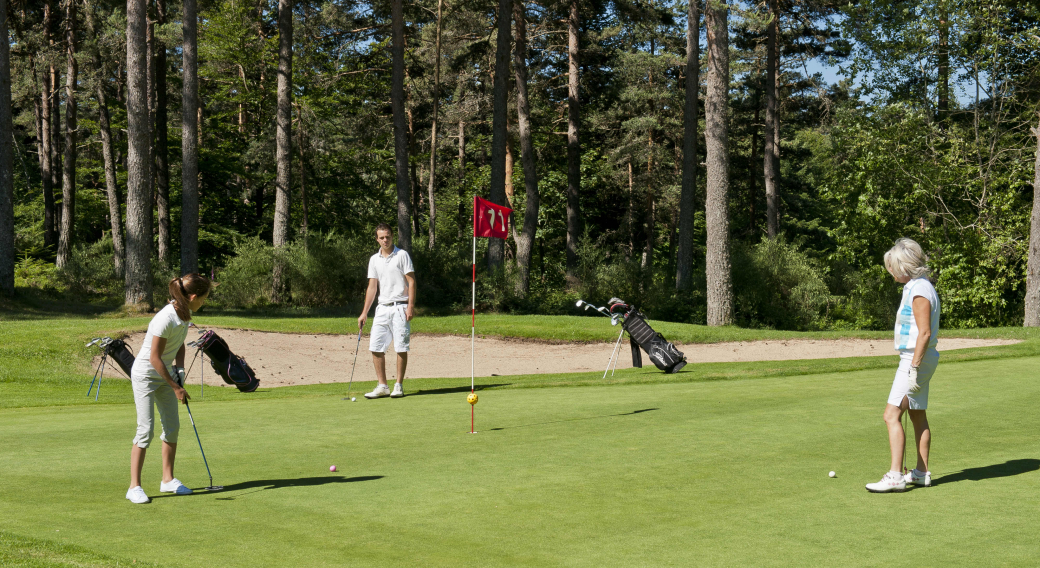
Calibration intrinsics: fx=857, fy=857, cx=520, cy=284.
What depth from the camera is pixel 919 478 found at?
625cm

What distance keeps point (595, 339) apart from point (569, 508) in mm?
16188

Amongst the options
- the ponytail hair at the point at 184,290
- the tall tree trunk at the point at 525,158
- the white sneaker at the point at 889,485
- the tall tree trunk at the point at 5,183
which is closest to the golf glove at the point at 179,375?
the ponytail hair at the point at 184,290

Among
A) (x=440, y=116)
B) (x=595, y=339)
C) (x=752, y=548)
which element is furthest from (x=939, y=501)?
(x=440, y=116)

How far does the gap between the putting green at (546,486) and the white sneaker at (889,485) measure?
0.07 metres

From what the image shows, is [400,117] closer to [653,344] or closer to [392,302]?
[653,344]

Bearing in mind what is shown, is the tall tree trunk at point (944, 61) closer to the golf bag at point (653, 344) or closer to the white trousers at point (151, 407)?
the golf bag at point (653, 344)

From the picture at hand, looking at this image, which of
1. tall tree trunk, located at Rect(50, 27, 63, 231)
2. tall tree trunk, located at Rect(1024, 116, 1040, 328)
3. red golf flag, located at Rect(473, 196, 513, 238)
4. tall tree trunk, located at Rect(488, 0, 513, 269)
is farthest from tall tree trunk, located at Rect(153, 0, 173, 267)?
tall tree trunk, located at Rect(1024, 116, 1040, 328)

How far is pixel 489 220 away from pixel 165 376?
6094 mm

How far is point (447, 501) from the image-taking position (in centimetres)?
577

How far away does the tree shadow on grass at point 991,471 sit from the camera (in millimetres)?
6326

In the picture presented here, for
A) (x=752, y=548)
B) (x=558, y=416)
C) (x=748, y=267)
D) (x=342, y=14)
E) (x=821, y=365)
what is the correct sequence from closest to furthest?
(x=752, y=548), (x=558, y=416), (x=821, y=365), (x=748, y=267), (x=342, y=14)

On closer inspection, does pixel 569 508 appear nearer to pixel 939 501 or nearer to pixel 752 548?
pixel 752 548

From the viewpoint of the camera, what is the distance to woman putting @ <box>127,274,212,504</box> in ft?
19.5

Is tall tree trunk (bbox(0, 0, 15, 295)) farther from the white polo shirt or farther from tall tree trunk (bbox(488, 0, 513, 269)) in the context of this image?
the white polo shirt
